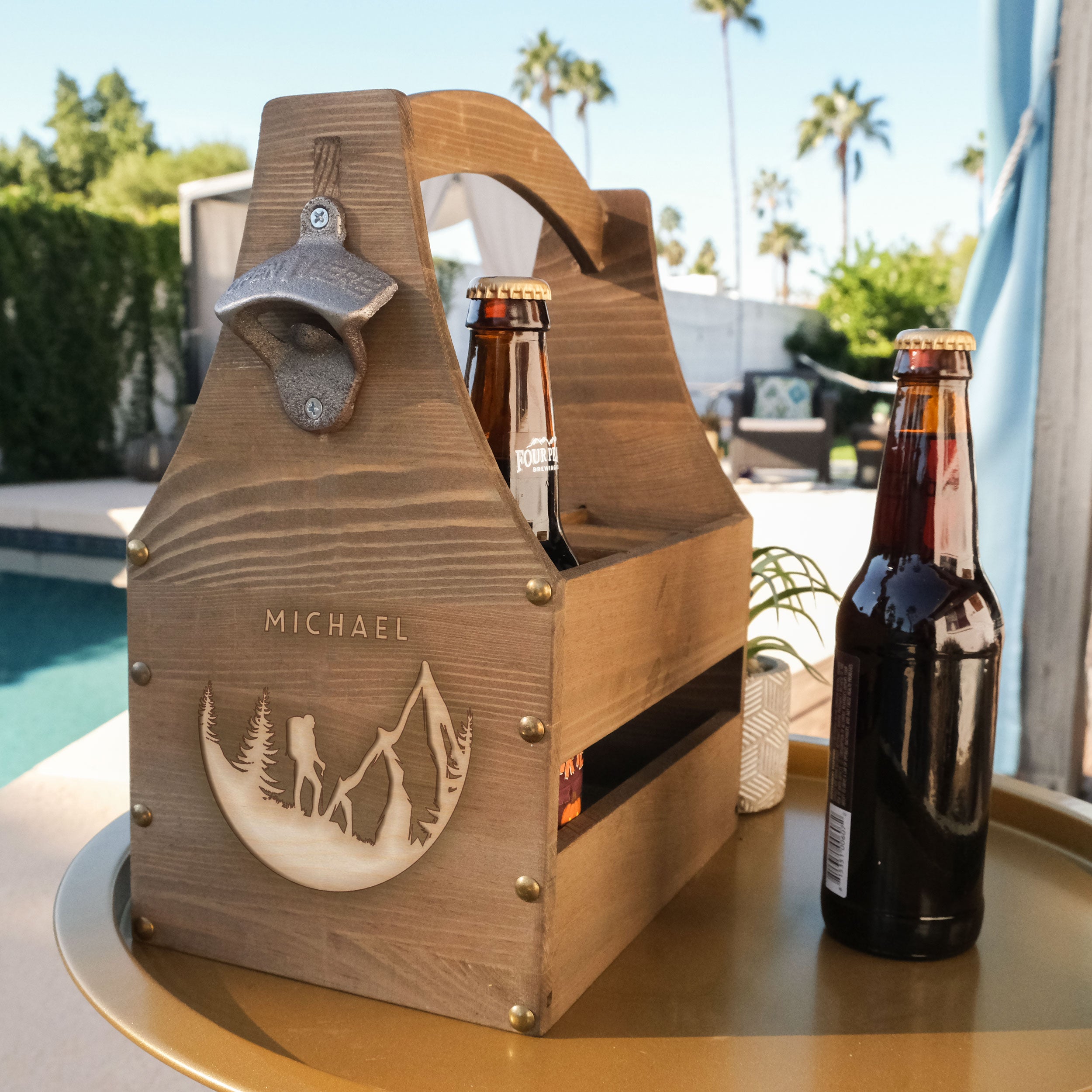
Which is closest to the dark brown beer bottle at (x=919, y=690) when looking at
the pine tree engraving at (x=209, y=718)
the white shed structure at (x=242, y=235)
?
the pine tree engraving at (x=209, y=718)

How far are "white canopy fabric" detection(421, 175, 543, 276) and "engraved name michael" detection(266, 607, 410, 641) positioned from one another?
633cm

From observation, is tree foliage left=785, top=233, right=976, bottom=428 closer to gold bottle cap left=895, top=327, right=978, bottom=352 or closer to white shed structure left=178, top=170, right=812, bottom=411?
white shed structure left=178, top=170, right=812, bottom=411

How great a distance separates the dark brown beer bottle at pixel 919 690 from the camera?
0.51 metres

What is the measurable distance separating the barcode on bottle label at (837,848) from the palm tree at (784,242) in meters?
32.9

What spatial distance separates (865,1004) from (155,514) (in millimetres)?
440

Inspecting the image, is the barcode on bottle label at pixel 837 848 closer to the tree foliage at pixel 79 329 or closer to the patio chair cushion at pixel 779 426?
the tree foliage at pixel 79 329

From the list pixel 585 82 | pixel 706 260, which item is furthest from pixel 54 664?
pixel 706 260

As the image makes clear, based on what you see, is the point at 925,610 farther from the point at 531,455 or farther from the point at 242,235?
the point at 242,235

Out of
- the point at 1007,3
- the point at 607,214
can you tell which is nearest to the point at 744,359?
the point at 1007,3

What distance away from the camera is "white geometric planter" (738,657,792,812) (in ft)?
2.51

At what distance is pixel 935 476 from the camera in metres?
0.53

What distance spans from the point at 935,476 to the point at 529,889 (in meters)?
0.30

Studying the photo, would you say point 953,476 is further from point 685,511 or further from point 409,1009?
point 409,1009

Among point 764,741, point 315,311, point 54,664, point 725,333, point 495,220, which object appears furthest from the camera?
point 725,333
